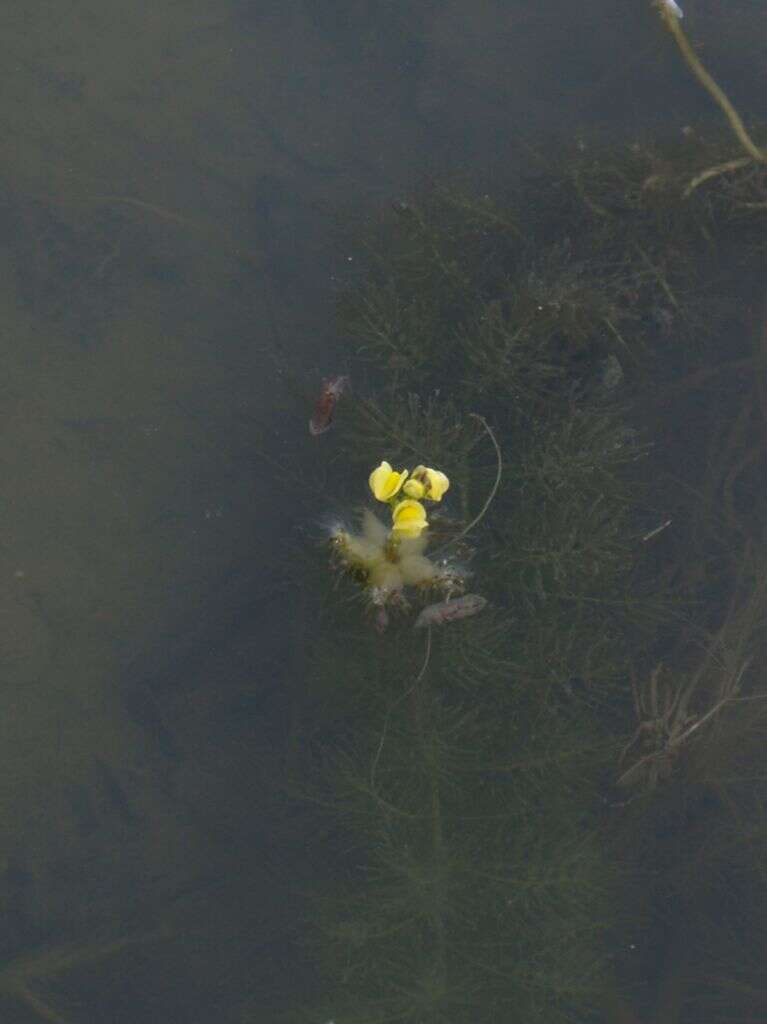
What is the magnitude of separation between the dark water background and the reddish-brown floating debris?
80 millimetres

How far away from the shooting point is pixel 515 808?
3.97 meters

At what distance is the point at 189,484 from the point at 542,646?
1.27 m

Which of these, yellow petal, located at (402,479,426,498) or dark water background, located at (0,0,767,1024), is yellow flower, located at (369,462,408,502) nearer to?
yellow petal, located at (402,479,426,498)

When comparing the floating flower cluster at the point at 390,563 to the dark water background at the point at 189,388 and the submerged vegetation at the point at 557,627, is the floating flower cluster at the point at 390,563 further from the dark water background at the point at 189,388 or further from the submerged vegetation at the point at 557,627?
the dark water background at the point at 189,388

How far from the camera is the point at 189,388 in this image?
4.23 metres

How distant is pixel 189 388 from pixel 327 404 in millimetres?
555

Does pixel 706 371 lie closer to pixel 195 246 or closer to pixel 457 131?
pixel 457 131

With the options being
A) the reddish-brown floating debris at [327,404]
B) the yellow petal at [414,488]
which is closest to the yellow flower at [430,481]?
the yellow petal at [414,488]

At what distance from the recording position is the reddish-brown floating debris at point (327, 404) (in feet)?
12.9

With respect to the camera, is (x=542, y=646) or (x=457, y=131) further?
(x=457, y=131)

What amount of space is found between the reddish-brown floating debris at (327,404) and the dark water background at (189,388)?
3.1 inches

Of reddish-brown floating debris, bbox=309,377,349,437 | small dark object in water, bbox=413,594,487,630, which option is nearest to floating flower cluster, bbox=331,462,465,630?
small dark object in water, bbox=413,594,487,630

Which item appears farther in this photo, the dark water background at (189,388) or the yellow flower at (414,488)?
the dark water background at (189,388)

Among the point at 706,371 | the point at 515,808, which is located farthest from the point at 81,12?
the point at 515,808
